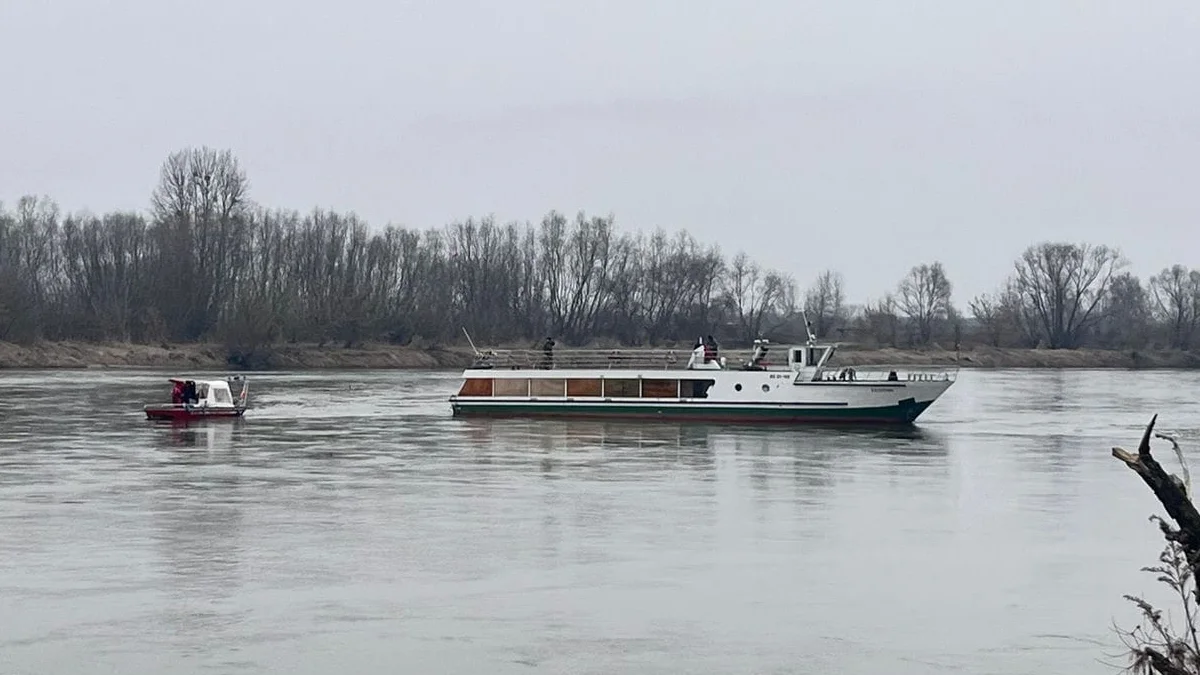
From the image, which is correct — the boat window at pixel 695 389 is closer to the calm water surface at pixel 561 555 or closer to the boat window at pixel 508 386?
the boat window at pixel 508 386

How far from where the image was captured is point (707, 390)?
173 ft

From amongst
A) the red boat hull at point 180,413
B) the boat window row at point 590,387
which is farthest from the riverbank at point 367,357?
the red boat hull at point 180,413

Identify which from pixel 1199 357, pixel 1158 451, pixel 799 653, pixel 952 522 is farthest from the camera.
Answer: pixel 1199 357

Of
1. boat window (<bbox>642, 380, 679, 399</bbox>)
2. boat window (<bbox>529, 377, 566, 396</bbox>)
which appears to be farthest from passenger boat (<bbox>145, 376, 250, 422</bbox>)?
boat window (<bbox>642, 380, 679, 399</bbox>)

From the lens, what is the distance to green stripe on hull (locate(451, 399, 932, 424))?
166 ft

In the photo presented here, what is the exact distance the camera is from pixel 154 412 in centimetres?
5059

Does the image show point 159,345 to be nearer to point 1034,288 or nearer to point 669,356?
point 669,356

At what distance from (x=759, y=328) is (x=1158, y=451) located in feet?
351

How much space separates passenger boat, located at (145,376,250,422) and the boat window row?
27.9ft

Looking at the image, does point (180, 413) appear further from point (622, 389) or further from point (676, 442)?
point (676, 442)

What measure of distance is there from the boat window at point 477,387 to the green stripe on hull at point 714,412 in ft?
1.97

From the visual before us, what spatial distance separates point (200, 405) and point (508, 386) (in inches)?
443

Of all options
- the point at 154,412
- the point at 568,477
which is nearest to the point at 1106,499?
the point at 568,477

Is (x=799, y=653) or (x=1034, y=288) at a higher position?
(x=1034, y=288)
